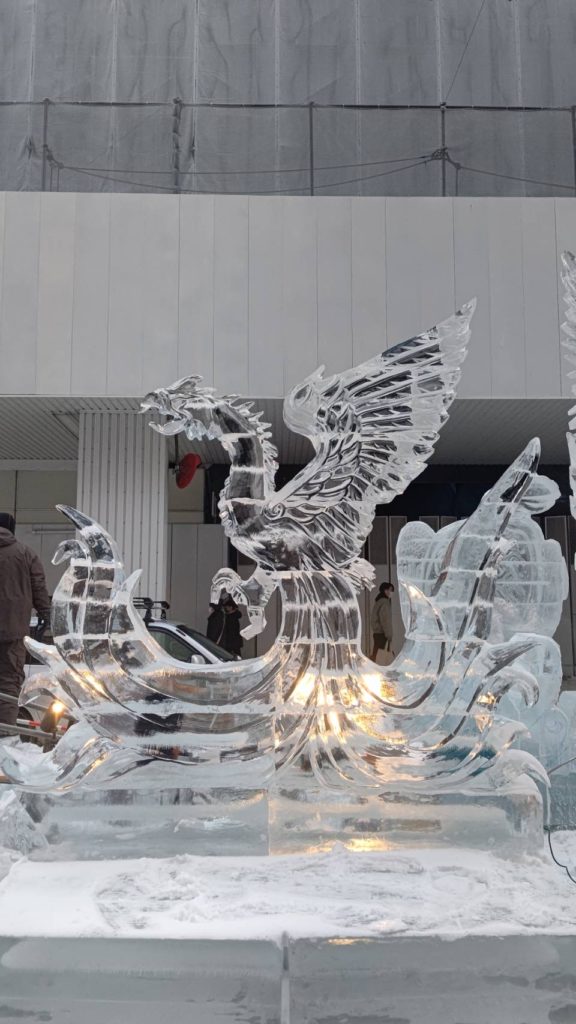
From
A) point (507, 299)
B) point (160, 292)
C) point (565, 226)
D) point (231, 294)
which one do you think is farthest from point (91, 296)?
point (565, 226)

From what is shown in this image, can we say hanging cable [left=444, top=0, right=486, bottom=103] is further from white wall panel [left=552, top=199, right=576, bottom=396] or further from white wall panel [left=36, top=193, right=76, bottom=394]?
white wall panel [left=36, top=193, right=76, bottom=394]

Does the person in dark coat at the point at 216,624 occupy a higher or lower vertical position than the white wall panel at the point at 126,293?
lower

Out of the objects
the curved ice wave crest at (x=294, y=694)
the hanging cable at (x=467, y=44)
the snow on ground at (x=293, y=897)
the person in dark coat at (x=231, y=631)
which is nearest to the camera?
the snow on ground at (x=293, y=897)

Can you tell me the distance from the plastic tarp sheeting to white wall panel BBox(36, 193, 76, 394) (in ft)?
3.69

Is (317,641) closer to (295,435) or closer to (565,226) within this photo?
(565,226)

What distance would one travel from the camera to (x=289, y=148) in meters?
8.94

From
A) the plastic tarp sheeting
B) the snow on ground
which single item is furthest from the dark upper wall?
the snow on ground

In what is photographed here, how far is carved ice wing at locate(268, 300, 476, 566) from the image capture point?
131 inches

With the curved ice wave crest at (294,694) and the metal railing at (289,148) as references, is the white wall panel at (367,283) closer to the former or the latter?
the metal railing at (289,148)

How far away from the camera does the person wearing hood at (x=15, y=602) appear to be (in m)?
4.43

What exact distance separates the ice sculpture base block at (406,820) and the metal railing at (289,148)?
22.8ft

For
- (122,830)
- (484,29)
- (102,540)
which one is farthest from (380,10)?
(122,830)

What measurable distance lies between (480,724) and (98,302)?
5730 millimetres

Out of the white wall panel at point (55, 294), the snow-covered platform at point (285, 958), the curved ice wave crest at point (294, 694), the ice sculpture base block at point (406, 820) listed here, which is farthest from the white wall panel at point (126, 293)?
the snow-covered platform at point (285, 958)
